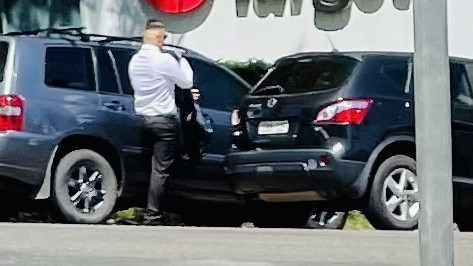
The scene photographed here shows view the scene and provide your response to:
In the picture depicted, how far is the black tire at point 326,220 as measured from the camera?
12.8 meters

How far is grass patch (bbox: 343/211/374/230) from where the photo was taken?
13.0 metres

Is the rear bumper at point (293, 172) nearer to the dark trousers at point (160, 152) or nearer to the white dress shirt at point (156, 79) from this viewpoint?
the dark trousers at point (160, 152)

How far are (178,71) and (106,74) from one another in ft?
2.47

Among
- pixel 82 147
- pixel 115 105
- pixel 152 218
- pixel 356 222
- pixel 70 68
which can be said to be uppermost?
pixel 70 68

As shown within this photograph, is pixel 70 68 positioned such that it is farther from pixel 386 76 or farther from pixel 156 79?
pixel 386 76

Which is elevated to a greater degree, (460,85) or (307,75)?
(307,75)

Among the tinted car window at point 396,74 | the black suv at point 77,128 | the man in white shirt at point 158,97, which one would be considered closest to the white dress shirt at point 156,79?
the man in white shirt at point 158,97

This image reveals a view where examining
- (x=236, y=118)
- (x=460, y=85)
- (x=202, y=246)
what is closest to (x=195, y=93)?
(x=236, y=118)

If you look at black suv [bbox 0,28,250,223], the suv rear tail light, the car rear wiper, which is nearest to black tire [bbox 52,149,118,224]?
black suv [bbox 0,28,250,223]

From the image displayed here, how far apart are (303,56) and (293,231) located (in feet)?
5.48

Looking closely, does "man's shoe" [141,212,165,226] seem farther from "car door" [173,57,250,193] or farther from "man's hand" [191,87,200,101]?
"man's hand" [191,87,200,101]

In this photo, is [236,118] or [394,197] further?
[236,118]

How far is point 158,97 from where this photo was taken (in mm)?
11938

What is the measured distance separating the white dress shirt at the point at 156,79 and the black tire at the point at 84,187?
0.64 meters
